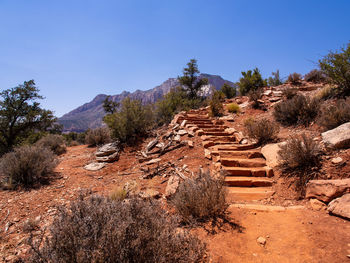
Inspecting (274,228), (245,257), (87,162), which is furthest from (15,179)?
(274,228)

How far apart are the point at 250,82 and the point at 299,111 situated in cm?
758

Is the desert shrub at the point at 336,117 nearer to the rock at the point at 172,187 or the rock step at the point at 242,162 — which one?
the rock step at the point at 242,162

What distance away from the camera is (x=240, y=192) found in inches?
140

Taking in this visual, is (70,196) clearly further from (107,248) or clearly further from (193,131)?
(193,131)

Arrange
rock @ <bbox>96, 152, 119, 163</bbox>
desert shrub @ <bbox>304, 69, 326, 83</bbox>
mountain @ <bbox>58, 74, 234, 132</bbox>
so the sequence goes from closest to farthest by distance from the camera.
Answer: rock @ <bbox>96, 152, 119, 163</bbox>, desert shrub @ <bbox>304, 69, 326, 83</bbox>, mountain @ <bbox>58, 74, 234, 132</bbox>

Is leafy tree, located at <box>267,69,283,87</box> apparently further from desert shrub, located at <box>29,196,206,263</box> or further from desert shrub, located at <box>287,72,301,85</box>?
desert shrub, located at <box>29,196,206,263</box>

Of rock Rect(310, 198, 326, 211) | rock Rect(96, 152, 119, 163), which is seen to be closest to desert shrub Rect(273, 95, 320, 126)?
rock Rect(310, 198, 326, 211)

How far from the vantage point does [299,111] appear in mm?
5828

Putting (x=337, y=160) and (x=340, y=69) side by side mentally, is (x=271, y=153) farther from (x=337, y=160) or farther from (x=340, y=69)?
(x=340, y=69)

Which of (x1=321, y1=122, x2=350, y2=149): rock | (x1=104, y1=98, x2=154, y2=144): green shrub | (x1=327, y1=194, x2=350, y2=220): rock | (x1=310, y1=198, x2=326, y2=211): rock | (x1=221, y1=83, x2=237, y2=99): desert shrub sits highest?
(x1=221, y1=83, x2=237, y2=99): desert shrub

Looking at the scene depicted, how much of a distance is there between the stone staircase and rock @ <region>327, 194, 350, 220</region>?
107 centimetres

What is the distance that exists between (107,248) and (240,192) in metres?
2.90

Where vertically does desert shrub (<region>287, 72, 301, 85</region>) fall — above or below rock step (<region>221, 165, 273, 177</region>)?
above

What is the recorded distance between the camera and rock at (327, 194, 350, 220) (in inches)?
88.6
